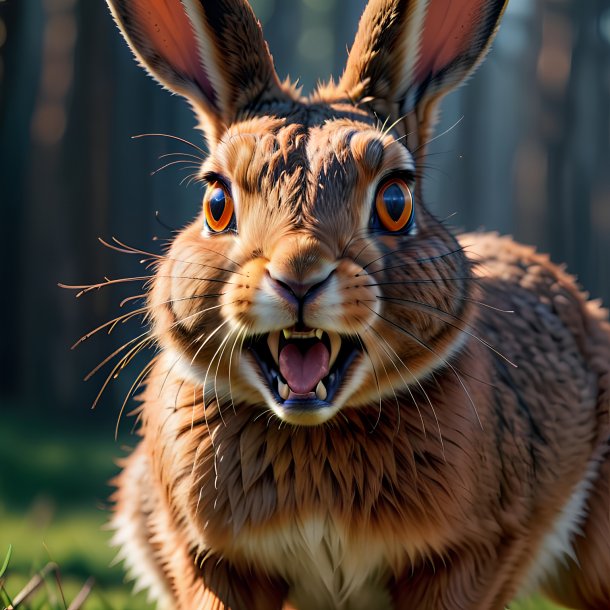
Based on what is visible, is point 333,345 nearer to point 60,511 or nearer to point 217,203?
point 217,203

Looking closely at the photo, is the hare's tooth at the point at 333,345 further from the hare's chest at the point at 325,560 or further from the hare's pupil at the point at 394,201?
the hare's chest at the point at 325,560

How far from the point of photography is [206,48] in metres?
3.58

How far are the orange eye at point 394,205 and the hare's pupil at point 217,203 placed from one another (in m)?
0.52

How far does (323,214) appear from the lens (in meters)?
2.95

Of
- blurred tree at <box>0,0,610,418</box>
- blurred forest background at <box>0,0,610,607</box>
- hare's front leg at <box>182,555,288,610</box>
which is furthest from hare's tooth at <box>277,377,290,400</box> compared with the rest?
blurred tree at <box>0,0,610,418</box>

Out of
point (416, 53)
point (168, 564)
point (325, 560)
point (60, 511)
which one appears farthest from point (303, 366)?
point (60, 511)

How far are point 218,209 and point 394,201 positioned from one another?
60 centimetres

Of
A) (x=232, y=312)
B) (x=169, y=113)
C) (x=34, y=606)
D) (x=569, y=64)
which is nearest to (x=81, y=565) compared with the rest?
(x=34, y=606)

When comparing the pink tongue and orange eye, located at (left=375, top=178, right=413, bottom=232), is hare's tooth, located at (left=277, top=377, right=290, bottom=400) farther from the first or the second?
orange eye, located at (left=375, top=178, right=413, bottom=232)

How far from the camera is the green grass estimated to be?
4848mm

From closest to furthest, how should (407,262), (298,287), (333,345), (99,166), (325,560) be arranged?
(298,287) < (333,345) < (407,262) < (325,560) < (99,166)

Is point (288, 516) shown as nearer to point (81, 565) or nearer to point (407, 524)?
point (407, 524)

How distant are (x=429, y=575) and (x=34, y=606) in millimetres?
1874

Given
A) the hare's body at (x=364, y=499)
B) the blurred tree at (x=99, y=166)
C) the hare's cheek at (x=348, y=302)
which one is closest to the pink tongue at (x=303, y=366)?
the hare's cheek at (x=348, y=302)
